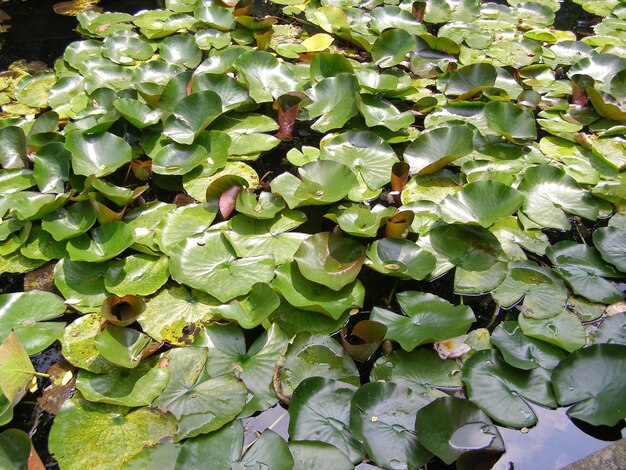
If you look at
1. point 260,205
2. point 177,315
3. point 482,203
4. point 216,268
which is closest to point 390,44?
point 482,203

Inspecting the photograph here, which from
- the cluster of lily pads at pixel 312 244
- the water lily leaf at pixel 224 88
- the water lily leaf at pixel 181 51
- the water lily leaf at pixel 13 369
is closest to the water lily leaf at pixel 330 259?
the cluster of lily pads at pixel 312 244

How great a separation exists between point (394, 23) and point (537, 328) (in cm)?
269

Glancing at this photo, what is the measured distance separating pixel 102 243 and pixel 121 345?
0.58m

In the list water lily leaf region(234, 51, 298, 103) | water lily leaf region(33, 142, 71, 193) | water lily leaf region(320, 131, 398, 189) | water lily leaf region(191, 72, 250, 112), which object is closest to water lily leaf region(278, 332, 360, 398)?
water lily leaf region(320, 131, 398, 189)

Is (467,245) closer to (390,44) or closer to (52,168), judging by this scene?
(390,44)

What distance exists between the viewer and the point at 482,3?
4.29 meters

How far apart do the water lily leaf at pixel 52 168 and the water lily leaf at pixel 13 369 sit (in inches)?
38.6

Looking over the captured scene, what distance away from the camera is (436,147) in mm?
2654

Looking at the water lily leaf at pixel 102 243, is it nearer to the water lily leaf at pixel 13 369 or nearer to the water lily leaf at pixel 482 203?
the water lily leaf at pixel 13 369

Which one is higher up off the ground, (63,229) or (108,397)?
(63,229)

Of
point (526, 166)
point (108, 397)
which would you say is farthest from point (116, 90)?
point (526, 166)

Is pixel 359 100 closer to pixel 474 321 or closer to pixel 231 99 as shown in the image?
pixel 231 99

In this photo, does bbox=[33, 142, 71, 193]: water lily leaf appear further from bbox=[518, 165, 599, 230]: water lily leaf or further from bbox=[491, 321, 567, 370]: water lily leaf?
bbox=[518, 165, 599, 230]: water lily leaf

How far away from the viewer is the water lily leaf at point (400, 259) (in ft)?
6.72
